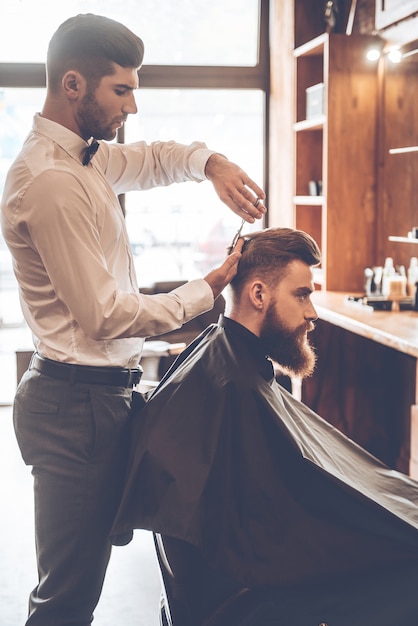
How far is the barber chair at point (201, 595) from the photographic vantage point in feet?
5.19

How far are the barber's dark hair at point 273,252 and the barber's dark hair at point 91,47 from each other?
1.79 feet

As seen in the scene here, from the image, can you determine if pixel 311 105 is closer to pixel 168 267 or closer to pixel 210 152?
pixel 168 267

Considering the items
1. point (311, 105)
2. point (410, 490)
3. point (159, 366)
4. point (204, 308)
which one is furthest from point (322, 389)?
point (204, 308)

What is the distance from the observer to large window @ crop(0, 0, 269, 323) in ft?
18.2

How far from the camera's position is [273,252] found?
6.39 ft

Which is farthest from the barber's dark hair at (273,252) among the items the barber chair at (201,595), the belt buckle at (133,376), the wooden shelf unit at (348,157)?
the wooden shelf unit at (348,157)

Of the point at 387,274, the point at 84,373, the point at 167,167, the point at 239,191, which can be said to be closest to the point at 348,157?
the point at 387,274

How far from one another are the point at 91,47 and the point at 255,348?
81 centimetres

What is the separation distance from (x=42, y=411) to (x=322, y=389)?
2.93 metres

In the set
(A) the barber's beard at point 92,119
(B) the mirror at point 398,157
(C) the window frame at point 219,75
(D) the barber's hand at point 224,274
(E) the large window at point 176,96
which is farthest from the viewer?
(C) the window frame at point 219,75

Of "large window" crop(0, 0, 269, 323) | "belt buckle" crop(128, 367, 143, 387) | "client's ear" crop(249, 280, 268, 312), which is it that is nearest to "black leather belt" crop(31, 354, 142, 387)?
"belt buckle" crop(128, 367, 143, 387)

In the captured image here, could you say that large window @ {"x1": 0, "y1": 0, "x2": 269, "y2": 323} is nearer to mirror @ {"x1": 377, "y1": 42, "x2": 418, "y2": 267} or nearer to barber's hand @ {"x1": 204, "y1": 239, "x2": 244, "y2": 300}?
mirror @ {"x1": 377, "y1": 42, "x2": 418, "y2": 267}

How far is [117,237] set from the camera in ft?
5.89

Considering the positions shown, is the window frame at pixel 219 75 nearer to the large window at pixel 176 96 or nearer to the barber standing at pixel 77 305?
the large window at pixel 176 96
